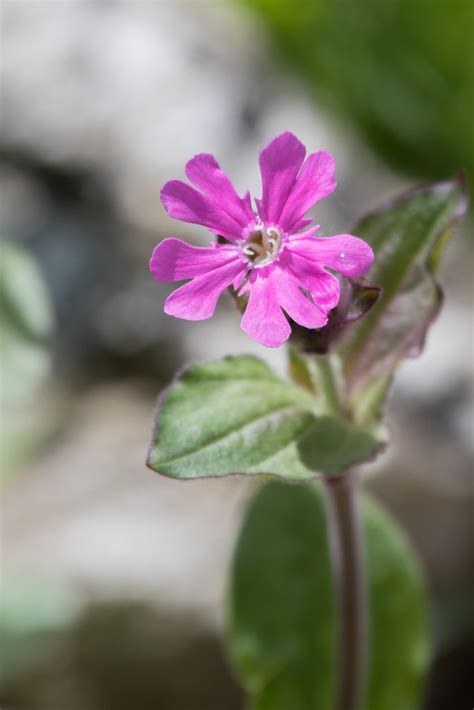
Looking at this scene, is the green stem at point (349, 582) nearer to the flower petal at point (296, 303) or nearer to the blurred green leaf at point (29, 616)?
the flower petal at point (296, 303)

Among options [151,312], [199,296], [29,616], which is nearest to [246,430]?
[199,296]

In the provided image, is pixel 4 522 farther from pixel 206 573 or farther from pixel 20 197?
pixel 20 197

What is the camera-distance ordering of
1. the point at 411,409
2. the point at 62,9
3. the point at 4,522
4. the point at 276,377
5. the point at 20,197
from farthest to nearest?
the point at 62,9 → the point at 20,197 → the point at 411,409 → the point at 4,522 → the point at 276,377

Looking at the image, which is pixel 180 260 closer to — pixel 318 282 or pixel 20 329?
pixel 318 282

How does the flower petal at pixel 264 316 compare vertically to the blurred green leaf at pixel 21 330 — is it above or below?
below

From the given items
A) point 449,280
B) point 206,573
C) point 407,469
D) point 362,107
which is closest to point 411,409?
point 407,469

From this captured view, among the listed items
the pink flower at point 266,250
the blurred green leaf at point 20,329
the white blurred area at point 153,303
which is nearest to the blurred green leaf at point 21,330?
the blurred green leaf at point 20,329
